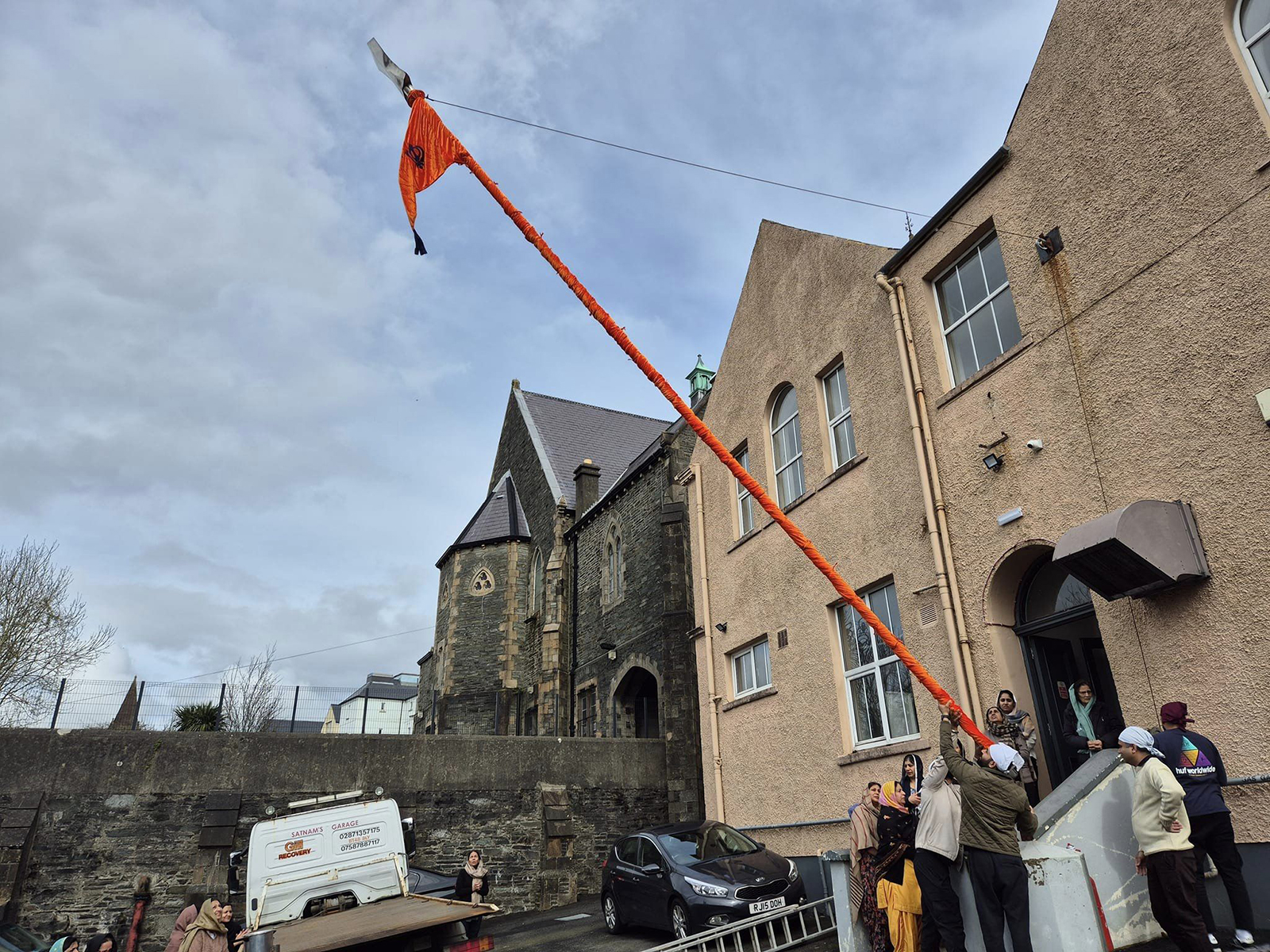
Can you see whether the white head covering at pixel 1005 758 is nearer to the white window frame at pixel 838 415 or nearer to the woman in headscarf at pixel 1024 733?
the woman in headscarf at pixel 1024 733

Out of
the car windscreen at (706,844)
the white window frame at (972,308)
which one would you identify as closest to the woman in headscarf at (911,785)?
the car windscreen at (706,844)

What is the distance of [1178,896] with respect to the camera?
5.48 meters

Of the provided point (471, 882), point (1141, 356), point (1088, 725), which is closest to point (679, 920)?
point (471, 882)

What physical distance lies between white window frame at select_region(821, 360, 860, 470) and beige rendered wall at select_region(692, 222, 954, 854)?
106 mm

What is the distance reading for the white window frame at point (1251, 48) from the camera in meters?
6.92

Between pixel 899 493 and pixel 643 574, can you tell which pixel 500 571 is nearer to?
pixel 643 574

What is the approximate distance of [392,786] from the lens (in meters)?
16.9

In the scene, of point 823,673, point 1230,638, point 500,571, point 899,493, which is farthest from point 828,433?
point 500,571

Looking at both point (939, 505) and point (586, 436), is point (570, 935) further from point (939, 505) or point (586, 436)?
point (586, 436)

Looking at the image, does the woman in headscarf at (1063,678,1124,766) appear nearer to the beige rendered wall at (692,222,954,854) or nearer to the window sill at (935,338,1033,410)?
the beige rendered wall at (692,222,954,854)

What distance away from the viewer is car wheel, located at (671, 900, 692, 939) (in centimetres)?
979

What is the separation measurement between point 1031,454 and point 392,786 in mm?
13716

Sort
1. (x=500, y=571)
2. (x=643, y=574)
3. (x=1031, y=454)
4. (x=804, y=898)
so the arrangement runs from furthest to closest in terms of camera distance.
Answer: (x=500, y=571) < (x=643, y=574) < (x=804, y=898) < (x=1031, y=454)

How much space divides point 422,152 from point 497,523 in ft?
75.5
